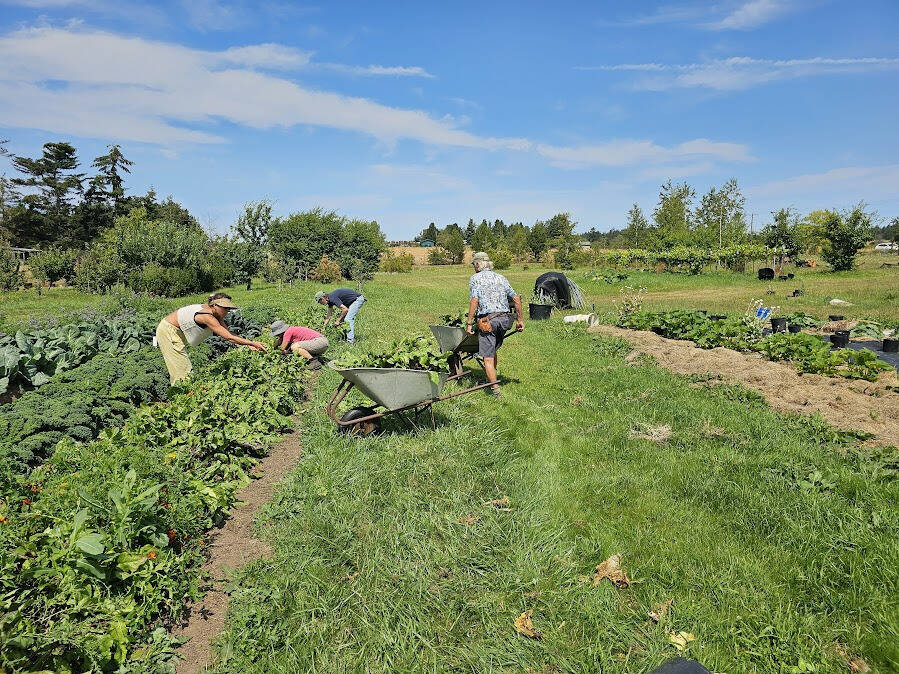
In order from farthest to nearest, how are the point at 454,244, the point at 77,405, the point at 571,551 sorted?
the point at 454,244
the point at 77,405
the point at 571,551

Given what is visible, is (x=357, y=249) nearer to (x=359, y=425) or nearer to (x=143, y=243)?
(x=143, y=243)

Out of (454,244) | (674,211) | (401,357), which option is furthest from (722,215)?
(401,357)

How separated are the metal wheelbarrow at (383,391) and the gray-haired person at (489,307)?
139cm

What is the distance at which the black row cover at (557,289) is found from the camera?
15.8m

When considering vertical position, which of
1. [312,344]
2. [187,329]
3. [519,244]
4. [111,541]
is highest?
[519,244]

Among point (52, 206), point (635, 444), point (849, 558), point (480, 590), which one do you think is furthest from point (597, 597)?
point (52, 206)

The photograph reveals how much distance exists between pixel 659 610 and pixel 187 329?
17.7 ft

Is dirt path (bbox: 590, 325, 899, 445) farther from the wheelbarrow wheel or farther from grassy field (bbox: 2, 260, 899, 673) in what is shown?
the wheelbarrow wheel

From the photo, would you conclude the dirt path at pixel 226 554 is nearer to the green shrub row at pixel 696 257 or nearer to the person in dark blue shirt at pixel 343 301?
the person in dark blue shirt at pixel 343 301

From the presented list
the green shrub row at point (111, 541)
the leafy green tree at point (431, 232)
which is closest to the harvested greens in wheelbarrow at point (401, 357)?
the green shrub row at point (111, 541)

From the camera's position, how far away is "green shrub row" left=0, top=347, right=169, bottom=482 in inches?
163

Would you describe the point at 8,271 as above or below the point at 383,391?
above

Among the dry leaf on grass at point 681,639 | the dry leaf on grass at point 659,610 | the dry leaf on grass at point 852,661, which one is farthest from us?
the dry leaf on grass at point 659,610

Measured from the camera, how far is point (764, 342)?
26.8 feet
